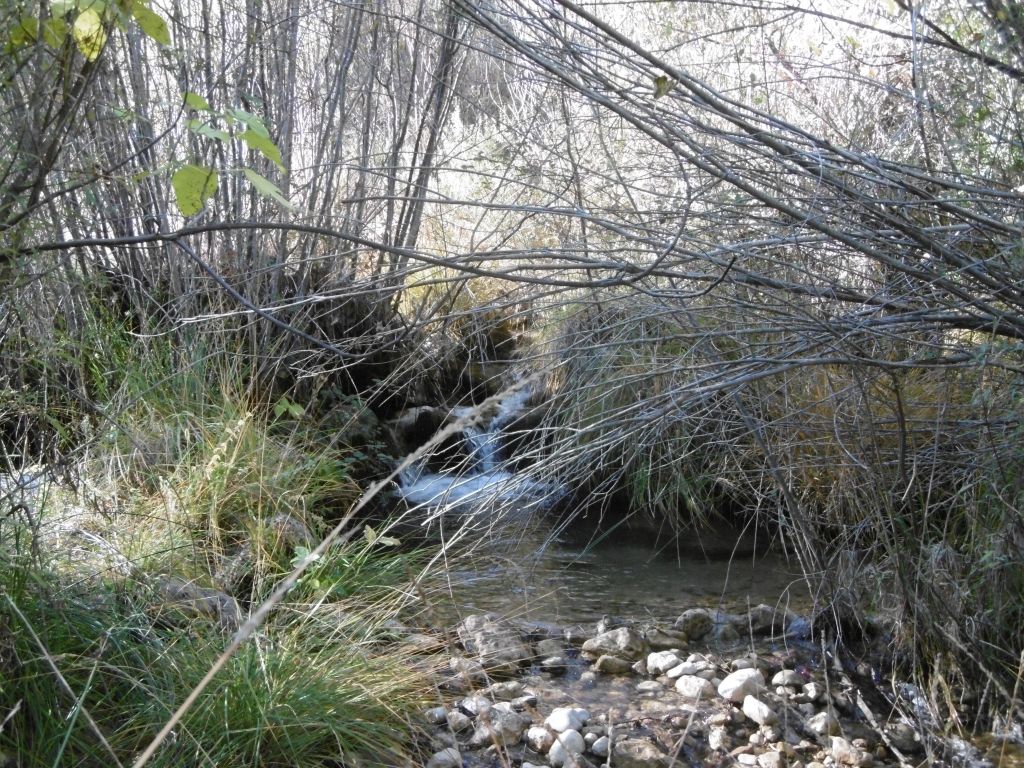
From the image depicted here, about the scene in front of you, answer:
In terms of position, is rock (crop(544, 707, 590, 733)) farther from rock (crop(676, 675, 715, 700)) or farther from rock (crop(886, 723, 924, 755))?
rock (crop(886, 723, 924, 755))

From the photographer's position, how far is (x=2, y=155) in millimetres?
2219

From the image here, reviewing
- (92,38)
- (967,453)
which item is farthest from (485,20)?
(967,453)

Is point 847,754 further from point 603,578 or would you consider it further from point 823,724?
point 603,578

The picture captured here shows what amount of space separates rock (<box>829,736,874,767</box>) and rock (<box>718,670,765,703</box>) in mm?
404

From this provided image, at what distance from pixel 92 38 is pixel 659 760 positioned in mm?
2715

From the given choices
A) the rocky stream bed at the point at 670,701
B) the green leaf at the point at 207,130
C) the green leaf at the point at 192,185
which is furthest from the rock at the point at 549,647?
the green leaf at the point at 207,130

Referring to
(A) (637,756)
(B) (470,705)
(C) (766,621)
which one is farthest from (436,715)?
(C) (766,621)

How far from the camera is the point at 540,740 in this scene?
331 cm

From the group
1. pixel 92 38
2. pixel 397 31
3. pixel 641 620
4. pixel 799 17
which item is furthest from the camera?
pixel 397 31

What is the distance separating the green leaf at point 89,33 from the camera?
75.2 inches

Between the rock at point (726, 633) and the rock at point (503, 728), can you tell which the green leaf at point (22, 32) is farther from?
the rock at point (726, 633)

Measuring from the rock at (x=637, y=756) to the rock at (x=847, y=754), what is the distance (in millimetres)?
577

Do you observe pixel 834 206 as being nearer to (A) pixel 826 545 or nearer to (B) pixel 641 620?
(A) pixel 826 545

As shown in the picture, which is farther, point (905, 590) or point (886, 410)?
point (886, 410)
